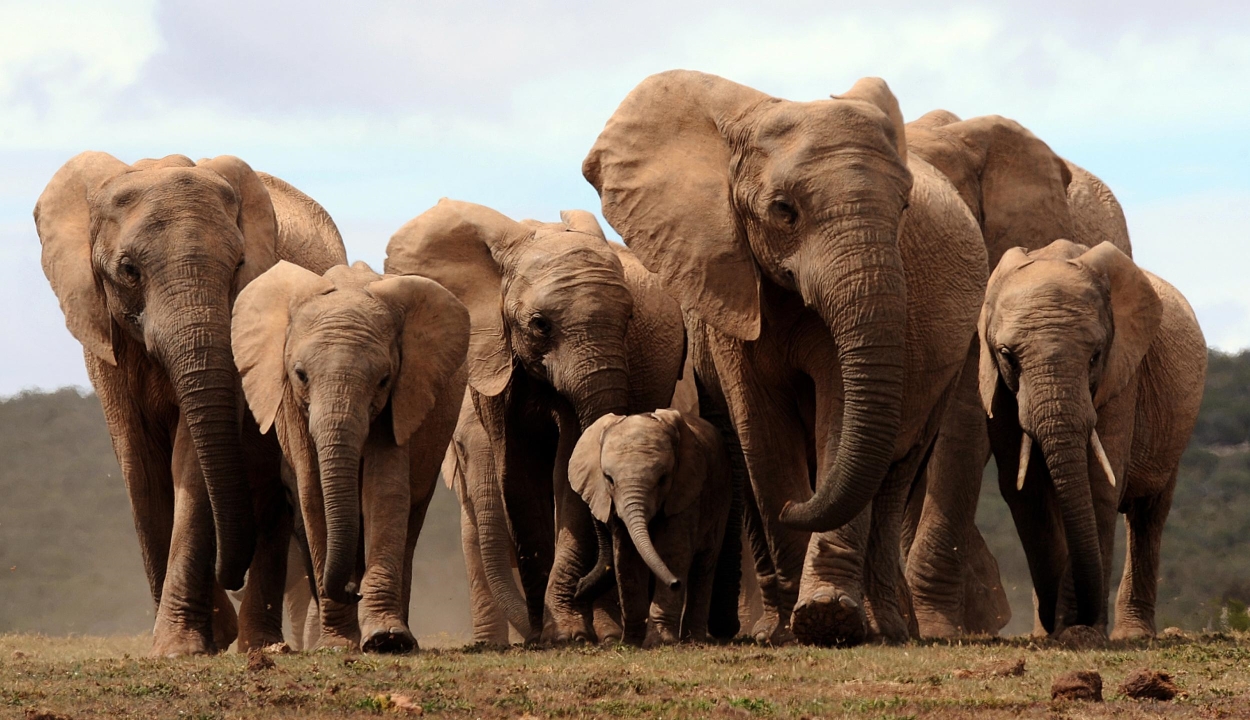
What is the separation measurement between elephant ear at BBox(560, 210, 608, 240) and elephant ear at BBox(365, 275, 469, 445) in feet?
4.30

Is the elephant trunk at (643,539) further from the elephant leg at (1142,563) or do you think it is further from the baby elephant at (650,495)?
the elephant leg at (1142,563)

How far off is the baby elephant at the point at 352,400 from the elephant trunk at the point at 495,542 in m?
2.51

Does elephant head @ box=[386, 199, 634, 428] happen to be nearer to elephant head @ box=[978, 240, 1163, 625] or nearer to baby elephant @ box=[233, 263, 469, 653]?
baby elephant @ box=[233, 263, 469, 653]

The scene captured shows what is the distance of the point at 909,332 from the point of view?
11.3 metres

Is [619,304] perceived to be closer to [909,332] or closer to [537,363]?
[537,363]

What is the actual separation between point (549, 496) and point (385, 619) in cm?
250

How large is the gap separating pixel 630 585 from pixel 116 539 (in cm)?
1984

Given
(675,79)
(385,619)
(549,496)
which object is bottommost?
(385,619)

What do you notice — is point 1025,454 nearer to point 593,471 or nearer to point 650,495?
point 650,495

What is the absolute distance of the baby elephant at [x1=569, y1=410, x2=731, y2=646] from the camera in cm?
1134

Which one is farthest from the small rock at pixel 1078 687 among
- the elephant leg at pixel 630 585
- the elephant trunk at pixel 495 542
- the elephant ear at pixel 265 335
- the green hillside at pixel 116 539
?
the green hillside at pixel 116 539

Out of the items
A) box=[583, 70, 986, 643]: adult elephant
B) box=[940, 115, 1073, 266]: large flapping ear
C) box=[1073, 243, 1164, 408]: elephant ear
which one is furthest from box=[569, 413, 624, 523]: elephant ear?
box=[940, 115, 1073, 266]: large flapping ear

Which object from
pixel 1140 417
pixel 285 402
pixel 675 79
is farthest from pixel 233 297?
pixel 1140 417

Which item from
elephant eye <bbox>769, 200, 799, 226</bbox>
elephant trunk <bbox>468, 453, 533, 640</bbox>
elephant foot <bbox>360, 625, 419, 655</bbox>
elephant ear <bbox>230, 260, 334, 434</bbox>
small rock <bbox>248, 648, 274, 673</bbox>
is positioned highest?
elephant eye <bbox>769, 200, 799, 226</bbox>
